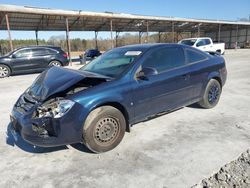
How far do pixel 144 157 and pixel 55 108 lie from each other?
4.56 feet

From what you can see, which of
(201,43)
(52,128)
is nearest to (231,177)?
(52,128)

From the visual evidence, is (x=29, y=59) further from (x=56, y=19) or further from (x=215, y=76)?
(x=215, y=76)

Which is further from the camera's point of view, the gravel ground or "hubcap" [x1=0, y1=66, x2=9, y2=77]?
"hubcap" [x1=0, y1=66, x2=9, y2=77]

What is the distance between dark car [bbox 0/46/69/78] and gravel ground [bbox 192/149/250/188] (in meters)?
13.2

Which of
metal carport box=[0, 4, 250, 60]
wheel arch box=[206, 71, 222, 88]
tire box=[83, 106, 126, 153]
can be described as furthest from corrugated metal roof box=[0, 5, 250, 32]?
tire box=[83, 106, 126, 153]

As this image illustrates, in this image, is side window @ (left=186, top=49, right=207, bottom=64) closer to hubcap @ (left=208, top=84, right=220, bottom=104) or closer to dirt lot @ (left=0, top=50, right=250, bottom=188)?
hubcap @ (left=208, top=84, right=220, bottom=104)

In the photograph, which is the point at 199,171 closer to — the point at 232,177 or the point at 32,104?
the point at 232,177

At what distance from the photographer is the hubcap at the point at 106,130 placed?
11.3 feet

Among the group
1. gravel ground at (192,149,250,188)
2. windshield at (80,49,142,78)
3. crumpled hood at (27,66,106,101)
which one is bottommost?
gravel ground at (192,149,250,188)

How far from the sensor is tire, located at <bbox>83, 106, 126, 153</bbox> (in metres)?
3.34

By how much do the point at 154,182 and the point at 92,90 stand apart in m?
1.46

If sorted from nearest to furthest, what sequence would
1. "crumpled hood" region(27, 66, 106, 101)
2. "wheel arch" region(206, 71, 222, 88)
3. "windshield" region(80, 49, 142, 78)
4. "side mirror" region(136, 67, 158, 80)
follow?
"crumpled hood" region(27, 66, 106, 101)
"side mirror" region(136, 67, 158, 80)
"windshield" region(80, 49, 142, 78)
"wheel arch" region(206, 71, 222, 88)

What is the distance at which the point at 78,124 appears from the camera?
3.21 meters

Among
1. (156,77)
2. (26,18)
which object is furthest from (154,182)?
(26,18)
